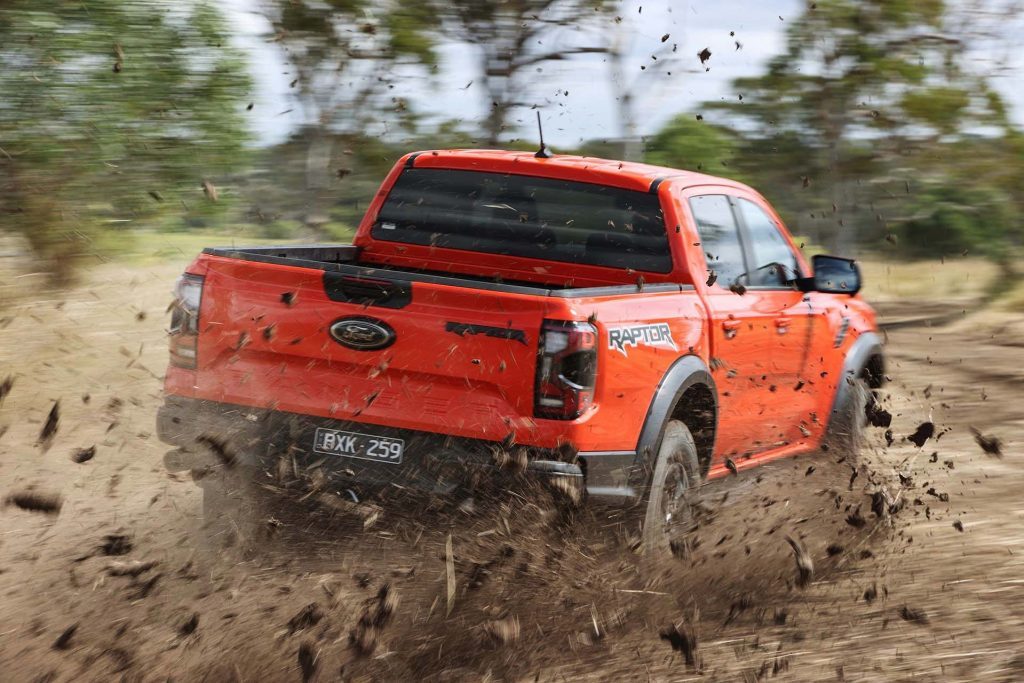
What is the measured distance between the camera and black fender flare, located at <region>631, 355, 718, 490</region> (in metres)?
4.66

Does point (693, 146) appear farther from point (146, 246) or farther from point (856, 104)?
point (146, 246)

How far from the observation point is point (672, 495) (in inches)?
199

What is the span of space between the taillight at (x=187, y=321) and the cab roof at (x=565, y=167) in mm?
1752

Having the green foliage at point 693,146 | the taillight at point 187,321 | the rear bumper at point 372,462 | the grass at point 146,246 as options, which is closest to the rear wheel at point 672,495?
the rear bumper at point 372,462

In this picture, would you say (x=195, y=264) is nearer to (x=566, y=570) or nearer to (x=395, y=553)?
(x=395, y=553)

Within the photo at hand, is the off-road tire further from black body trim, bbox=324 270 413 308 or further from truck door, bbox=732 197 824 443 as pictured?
black body trim, bbox=324 270 413 308

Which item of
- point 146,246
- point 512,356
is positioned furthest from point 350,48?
point 512,356

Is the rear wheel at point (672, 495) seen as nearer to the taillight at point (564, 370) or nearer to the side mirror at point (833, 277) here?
the taillight at point (564, 370)

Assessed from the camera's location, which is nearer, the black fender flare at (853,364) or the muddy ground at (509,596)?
the muddy ground at (509,596)

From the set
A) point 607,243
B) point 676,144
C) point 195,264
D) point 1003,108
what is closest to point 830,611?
point 607,243

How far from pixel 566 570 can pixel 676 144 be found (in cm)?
2749

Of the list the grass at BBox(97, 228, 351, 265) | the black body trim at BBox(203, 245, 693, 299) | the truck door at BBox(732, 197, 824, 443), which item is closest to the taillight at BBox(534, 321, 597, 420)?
the black body trim at BBox(203, 245, 693, 299)

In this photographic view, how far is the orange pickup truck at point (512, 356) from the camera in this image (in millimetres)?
4367

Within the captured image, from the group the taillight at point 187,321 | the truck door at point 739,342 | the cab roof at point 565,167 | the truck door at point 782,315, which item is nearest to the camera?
the taillight at point 187,321
